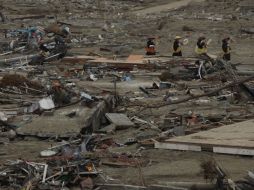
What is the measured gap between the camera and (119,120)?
14.7 metres

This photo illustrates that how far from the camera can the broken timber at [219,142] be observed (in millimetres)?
11633

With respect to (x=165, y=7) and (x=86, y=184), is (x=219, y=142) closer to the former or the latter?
(x=86, y=184)

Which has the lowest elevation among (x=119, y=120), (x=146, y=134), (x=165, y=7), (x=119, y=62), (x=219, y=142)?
(x=165, y=7)

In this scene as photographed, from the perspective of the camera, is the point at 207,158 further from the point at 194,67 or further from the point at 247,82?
the point at 194,67

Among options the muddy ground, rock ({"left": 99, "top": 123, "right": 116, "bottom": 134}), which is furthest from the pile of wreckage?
the muddy ground

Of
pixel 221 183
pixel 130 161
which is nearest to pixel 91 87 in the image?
pixel 130 161

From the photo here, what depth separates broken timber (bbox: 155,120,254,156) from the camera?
1163cm

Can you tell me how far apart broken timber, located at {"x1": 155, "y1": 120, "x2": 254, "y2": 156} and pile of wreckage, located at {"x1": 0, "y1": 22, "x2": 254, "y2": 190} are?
0.24 ft

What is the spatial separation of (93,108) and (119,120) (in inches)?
26.4

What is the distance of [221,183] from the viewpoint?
916 centimetres

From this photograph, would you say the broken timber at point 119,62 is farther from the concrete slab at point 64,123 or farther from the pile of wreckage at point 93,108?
the concrete slab at point 64,123

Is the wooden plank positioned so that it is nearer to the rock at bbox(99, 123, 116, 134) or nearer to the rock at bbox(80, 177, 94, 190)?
the rock at bbox(99, 123, 116, 134)

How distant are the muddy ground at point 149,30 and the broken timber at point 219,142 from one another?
141mm

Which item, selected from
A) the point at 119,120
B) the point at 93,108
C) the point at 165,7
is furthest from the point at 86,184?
the point at 165,7
